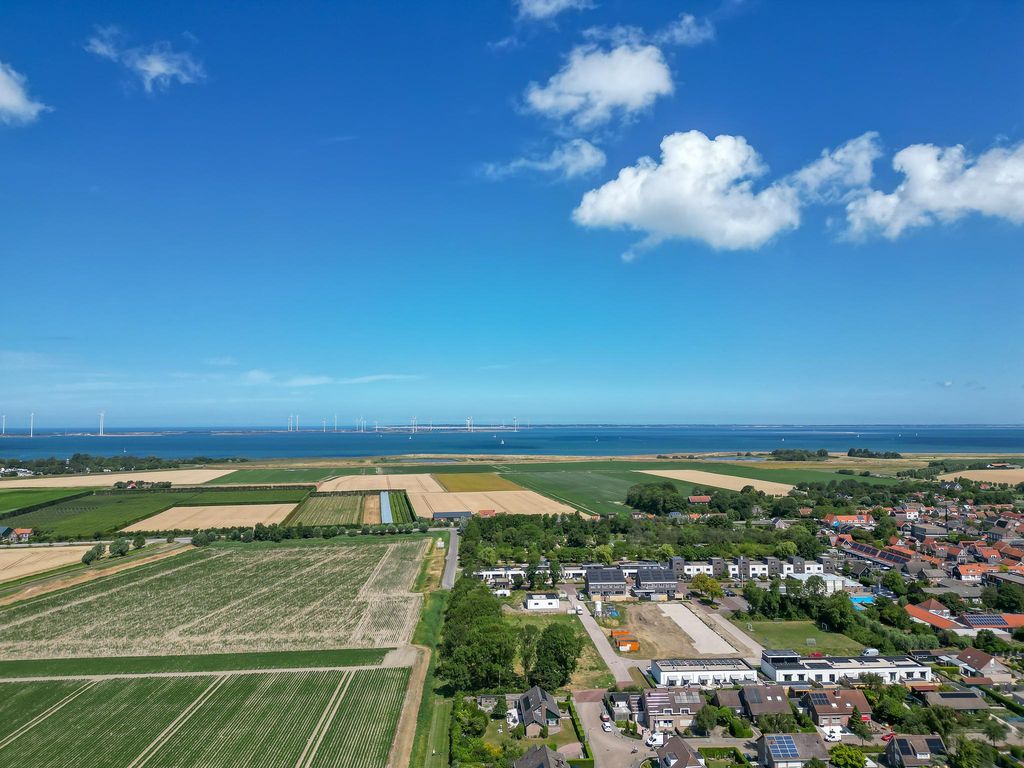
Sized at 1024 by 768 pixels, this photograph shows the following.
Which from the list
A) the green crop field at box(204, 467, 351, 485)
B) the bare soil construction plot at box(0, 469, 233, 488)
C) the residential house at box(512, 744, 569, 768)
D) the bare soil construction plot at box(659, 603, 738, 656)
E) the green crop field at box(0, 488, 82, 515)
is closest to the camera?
the residential house at box(512, 744, 569, 768)

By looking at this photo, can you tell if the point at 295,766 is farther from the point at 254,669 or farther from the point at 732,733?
the point at 732,733

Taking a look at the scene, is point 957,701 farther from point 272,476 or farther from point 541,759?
Answer: point 272,476

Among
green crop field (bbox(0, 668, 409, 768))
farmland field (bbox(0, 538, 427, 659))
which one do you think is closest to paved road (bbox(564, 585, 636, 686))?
green crop field (bbox(0, 668, 409, 768))

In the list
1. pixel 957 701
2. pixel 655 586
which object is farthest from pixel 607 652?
pixel 957 701

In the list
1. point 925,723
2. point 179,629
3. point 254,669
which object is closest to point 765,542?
point 925,723

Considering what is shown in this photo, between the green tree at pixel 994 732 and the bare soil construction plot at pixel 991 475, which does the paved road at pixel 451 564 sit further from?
the bare soil construction plot at pixel 991 475

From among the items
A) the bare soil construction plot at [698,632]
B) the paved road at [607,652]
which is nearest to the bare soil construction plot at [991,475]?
the bare soil construction plot at [698,632]

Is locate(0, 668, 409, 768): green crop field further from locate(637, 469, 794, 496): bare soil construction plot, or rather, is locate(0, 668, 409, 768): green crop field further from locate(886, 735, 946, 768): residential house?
locate(637, 469, 794, 496): bare soil construction plot
